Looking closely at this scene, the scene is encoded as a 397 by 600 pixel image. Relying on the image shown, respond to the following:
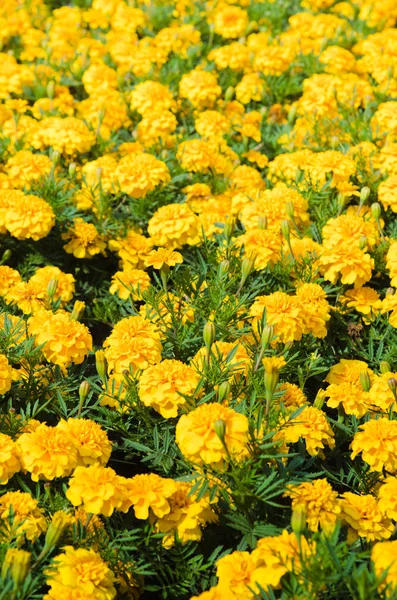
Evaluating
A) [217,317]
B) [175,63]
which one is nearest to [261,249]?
[217,317]

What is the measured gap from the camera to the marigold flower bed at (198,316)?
211 cm

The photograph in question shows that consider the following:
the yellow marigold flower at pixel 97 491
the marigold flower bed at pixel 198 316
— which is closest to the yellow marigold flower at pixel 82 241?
the marigold flower bed at pixel 198 316

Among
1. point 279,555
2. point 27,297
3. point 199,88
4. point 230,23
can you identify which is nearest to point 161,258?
point 27,297

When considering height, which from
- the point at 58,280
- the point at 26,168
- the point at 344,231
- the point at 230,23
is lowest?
the point at 58,280

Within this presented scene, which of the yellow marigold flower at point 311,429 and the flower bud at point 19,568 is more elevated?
the flower bud at point 19,568

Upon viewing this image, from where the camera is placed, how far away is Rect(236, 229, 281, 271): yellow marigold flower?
9.84ft

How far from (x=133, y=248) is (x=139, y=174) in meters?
0.33

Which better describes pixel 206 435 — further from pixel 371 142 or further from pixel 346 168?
pixel 371 142

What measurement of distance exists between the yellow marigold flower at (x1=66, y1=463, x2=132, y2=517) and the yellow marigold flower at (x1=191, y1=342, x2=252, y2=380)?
47 centimetres

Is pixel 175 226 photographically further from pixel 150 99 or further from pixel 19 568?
pixel 19 568

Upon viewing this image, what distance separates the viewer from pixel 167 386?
2352 millimetres

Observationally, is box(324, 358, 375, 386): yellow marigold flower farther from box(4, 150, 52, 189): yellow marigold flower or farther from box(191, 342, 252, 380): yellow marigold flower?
box(4, 150, 52, 189): yellow marigold flower

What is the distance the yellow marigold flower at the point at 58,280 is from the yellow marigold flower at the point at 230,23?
2.59m

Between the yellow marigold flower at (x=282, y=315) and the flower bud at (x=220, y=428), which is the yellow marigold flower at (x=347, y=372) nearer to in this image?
the yellow marigold flower at (x=282, y=315)
